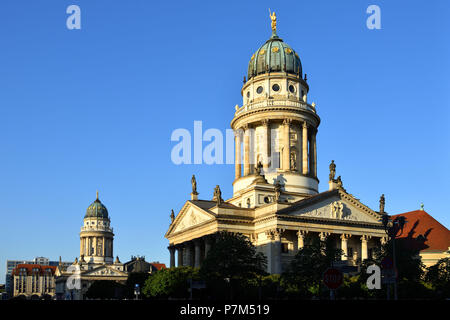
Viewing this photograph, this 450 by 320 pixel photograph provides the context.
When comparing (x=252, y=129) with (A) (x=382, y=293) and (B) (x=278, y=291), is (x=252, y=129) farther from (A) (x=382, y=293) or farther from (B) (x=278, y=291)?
(A) (x=382, y=293)

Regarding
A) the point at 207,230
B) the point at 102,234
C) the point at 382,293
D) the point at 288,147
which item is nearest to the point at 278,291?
the point at 382,293

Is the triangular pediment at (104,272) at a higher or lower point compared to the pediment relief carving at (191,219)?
lower

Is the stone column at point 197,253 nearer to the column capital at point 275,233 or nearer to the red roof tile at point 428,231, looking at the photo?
the column capital at point 275,233

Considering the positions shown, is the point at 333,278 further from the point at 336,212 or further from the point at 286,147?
the point at 286,147

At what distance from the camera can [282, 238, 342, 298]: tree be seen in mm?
56156

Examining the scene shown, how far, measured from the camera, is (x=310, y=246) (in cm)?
5794

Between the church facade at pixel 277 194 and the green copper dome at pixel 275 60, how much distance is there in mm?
150

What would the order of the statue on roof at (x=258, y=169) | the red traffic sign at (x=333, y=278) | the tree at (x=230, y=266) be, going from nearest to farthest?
the red traffic sign at (x=333, y=278) < the tree at (x=230, y=266) < the statue on roof at (x=258, y=169)

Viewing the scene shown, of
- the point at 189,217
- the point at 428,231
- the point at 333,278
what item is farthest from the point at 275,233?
the point at 333,278

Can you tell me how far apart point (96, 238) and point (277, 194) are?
127782 millimetres

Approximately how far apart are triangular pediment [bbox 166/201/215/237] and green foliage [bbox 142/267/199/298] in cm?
773

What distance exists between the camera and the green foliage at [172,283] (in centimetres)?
6994

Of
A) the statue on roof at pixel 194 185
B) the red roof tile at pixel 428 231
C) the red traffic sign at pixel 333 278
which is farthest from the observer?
the statue on roof at pixel 194 185

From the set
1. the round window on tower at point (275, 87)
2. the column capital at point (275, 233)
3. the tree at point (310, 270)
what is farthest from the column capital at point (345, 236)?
the round window on tower at point (275, 87)
